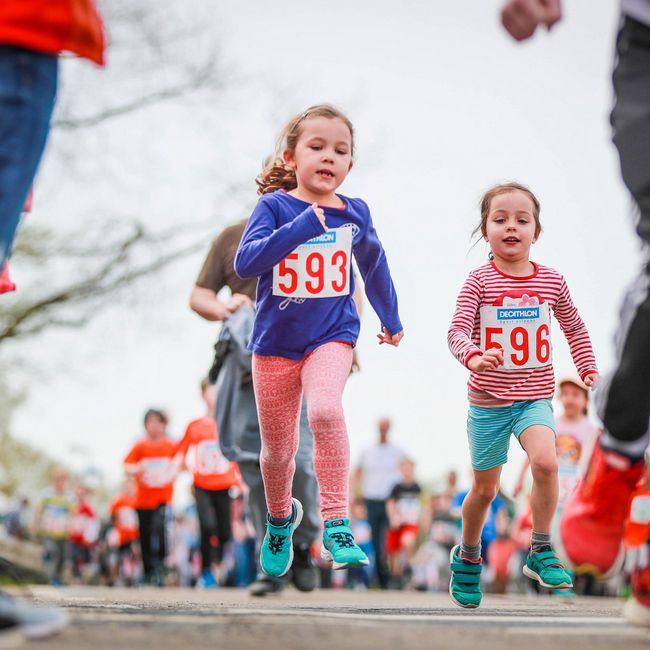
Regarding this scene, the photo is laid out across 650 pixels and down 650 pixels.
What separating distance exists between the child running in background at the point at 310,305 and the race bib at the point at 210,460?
5.66m

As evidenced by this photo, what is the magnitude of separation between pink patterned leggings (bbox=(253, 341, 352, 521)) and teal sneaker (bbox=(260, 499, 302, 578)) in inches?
2.7

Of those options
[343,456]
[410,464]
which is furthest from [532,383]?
[410,464]

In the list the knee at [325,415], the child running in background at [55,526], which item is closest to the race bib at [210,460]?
the knee at [325,415]

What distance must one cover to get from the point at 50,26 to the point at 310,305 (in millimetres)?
2023

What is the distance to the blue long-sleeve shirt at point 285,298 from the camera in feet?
14.9

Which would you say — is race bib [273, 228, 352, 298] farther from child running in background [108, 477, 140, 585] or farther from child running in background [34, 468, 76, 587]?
child running in background [34, 468, 76, 587]

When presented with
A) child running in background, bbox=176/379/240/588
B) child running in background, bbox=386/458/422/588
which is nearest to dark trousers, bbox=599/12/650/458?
child running in background, bbox=176/379/240/588

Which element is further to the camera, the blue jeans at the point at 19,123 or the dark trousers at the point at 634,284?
the dark trousers at the point at 634,284

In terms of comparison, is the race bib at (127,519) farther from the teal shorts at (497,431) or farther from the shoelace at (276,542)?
the teal shorts at (497,431)

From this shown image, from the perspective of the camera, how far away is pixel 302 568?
6.50m

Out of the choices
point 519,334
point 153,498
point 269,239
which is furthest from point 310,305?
point 153,498

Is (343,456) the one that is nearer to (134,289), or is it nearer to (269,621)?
(269,621)

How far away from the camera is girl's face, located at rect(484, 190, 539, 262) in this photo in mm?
5105

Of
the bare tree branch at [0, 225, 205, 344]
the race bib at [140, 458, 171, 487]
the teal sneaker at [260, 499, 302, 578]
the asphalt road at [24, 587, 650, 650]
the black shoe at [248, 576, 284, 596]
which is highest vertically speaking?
the bare tree branch at [0, 225, 205, 344]
